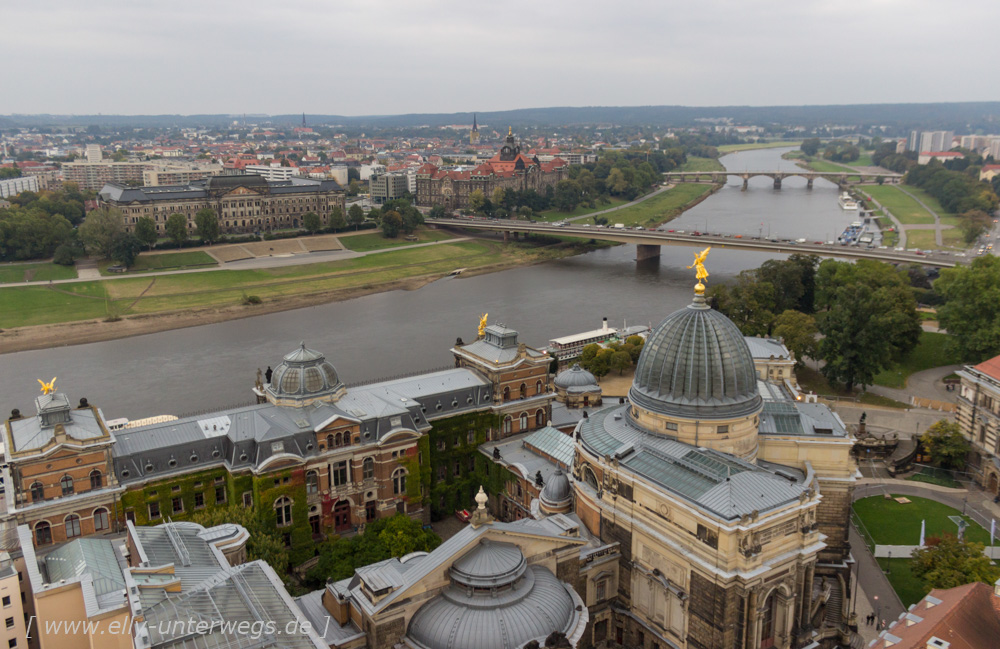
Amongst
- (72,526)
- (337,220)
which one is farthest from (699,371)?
(337,220)

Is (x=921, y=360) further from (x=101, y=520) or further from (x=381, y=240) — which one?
(x=381, y=240)

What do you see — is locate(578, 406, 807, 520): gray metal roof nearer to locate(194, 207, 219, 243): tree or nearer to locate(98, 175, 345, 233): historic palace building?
locate(194, 207, 219, 243): tree

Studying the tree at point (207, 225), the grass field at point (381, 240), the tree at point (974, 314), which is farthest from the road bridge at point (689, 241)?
the tree at point (207, 225)

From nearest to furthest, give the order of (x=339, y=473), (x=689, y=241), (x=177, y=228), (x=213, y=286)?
(x=339, y=473), (x=213, y=286), (x=689, y=241), (x=177, y=228)

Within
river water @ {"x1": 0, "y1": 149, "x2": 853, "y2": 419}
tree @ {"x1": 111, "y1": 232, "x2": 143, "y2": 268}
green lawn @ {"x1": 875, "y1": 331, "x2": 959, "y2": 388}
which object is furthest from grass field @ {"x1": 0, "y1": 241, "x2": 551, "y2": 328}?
green lawn @ {"x1": 875, "y1": 331, "x2": 959, "y2": 388}

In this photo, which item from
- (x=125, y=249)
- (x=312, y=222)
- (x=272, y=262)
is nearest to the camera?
(x=125, y=249)

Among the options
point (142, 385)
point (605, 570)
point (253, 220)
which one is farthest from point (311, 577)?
point (253, 220)

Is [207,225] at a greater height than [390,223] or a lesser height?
greater
